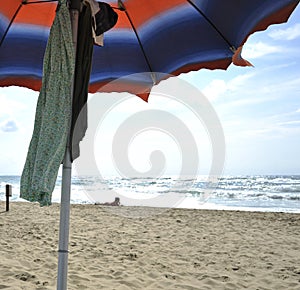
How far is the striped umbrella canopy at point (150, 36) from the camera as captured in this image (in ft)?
7.50

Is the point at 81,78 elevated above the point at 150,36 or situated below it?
below

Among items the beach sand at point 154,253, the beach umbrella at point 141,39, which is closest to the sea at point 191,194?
the beach sand at point 154,253

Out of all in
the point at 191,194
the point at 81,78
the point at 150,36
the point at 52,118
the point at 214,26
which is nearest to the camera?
the point at 52,118

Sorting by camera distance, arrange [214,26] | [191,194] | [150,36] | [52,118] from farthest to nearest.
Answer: [191,194]
[150,36]
[214,26]
[52,118]

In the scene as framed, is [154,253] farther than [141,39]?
Yes

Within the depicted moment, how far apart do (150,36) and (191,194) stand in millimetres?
19800

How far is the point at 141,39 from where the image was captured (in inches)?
111

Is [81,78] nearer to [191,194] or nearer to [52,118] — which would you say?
[52,118]

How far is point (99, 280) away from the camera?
3.55 metres

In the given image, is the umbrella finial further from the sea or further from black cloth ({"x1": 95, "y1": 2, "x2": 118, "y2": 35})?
the sea

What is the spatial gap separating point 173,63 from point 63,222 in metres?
1.57

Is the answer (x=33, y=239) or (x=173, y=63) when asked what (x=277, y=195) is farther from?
(x=173, y=63)

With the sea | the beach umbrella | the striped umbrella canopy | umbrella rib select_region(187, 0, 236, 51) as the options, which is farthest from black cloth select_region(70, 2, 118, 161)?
the sea

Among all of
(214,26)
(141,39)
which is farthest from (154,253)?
(214,26)
